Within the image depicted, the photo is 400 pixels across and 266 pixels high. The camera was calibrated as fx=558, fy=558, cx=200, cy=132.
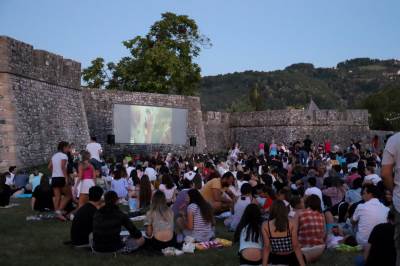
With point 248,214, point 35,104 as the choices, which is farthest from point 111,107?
point 248,214

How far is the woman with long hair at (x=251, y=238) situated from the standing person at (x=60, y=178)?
5.92 m

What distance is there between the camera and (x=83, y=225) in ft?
28.7

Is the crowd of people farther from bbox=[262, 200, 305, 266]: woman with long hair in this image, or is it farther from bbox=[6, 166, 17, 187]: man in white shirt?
bbox=[6, 166, 17, 187]: man in white shirt

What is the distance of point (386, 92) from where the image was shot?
221 ft

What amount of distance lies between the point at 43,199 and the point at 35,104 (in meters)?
10.7

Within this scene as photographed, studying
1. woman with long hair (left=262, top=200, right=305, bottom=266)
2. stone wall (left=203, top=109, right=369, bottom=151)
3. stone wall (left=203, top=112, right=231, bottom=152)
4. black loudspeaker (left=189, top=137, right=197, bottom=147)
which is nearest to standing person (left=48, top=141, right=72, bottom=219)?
woman with long hair (left=262, top=200, right=305, bottom=266)

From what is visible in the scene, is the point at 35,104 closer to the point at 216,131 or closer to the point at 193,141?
the point at 193,141

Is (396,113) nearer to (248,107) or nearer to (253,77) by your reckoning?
(248,107)

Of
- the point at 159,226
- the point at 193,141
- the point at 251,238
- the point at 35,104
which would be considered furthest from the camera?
the point at 193,141

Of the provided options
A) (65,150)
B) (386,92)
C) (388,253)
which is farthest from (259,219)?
(386,92)

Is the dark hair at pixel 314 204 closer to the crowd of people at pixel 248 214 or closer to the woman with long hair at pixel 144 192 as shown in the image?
the crowd of people at pixel 248 214

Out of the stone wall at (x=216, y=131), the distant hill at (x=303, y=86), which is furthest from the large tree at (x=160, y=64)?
the distant hill at (x=303, y=86)

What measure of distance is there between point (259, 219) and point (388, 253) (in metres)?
1.87

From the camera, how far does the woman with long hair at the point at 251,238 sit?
6.99m
